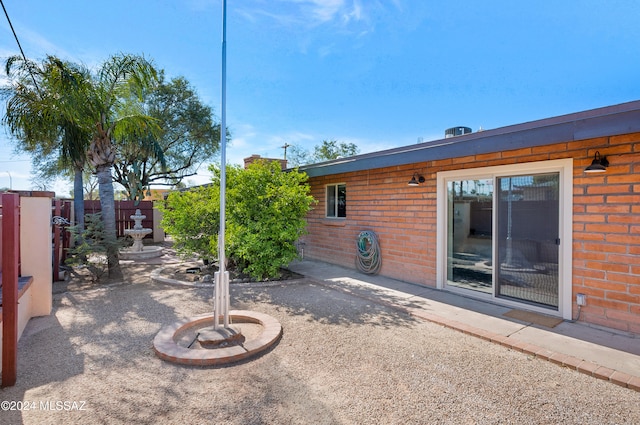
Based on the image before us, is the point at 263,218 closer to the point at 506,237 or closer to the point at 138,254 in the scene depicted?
the point at 506,237

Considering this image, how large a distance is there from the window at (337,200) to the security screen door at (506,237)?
9.68ft

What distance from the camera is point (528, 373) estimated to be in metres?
2.91

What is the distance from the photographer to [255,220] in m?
6.63

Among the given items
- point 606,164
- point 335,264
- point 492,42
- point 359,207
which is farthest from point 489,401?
point 492,42

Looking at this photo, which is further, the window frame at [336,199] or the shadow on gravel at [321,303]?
the window frame at [336,199]

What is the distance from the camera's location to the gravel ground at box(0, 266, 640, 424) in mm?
2318

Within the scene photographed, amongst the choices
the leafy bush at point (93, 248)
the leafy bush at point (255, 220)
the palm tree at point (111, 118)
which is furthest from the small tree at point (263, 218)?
the leafy bush at point (93, 248)

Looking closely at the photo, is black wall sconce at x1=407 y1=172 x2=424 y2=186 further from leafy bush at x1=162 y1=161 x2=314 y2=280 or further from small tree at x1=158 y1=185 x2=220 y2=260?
small tree at x1=158 y1=185 x2=220 y2=260

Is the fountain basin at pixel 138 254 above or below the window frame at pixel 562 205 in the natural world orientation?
below

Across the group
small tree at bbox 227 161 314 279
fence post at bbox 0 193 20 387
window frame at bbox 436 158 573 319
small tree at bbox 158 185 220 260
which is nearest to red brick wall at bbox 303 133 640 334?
window frame at bbox 436 158 573 319

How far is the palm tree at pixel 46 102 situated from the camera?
5.88 meters

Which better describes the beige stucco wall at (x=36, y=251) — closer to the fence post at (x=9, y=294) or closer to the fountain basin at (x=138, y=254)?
the fence post at (x=9, y=294)

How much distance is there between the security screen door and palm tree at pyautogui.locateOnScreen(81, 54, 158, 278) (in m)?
6.81

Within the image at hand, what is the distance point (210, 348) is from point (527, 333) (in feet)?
12.3
